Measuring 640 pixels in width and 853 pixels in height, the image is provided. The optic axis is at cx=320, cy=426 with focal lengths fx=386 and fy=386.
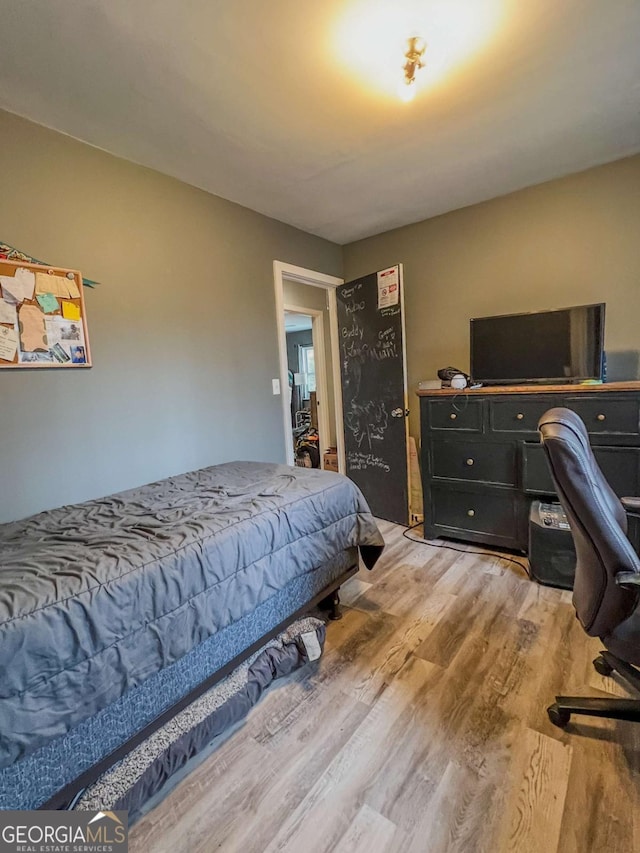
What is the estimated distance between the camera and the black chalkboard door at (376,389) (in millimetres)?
3113

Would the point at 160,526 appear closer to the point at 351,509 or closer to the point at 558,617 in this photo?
the point at 351,509

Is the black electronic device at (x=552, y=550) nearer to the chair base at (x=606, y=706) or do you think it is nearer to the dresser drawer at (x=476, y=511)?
the dresser drawer at (x=476, y=511)

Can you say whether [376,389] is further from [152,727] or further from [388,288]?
[152,727]

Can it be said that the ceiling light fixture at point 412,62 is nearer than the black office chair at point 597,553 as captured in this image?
No

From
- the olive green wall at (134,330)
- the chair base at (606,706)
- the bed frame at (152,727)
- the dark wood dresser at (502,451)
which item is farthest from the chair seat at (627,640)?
the olive green wall at (134,330)

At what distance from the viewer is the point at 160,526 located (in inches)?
57.9

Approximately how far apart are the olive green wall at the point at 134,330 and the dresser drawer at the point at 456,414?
1230mm

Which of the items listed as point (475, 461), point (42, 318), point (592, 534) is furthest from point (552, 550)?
point (42, 318)

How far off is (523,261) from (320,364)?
2.46 meters

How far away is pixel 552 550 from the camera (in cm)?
219

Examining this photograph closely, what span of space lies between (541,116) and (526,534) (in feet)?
7.69

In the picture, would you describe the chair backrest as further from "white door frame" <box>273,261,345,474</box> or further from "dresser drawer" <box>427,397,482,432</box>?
"white door frame" <box>273,261,345,474</box>

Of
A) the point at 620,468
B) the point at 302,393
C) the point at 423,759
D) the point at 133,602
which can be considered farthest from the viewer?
the point at 302,393

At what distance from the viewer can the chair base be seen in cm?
122
